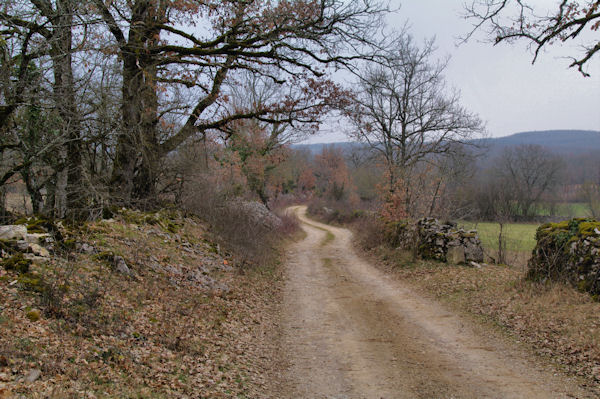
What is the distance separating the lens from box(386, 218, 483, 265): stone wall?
1303cm

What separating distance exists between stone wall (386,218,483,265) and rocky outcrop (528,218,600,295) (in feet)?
10.2

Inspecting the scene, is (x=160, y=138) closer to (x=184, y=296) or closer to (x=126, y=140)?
(x=126, y=140)

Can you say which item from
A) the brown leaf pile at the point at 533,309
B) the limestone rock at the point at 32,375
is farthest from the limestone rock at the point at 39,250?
the brown leaf pile at the point at 533,309

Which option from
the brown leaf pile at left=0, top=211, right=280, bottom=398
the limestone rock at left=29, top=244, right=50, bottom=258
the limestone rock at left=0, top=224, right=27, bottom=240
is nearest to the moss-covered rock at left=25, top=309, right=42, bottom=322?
the brown leaf pile at left=0, top=211, right=280, bottom=398

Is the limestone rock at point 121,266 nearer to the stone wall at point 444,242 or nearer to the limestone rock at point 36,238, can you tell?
the limestone rock at point 36,238

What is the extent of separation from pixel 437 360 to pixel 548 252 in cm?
542

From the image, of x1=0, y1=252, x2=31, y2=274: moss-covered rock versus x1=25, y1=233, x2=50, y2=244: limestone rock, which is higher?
x1=25, y1=233, x2=50, y2=244: limestone rock

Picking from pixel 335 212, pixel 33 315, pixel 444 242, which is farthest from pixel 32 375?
pixel 335 212

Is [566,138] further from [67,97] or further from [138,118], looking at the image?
[67,97]

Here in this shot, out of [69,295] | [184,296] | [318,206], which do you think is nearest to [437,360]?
[184,296]

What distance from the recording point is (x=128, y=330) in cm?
544

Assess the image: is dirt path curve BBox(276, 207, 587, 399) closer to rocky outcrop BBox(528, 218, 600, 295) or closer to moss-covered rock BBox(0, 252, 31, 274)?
rocky outcrop BBox(528, 218, 600, 295)

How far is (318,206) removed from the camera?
47.7 m

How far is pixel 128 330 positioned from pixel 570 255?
932 cm
